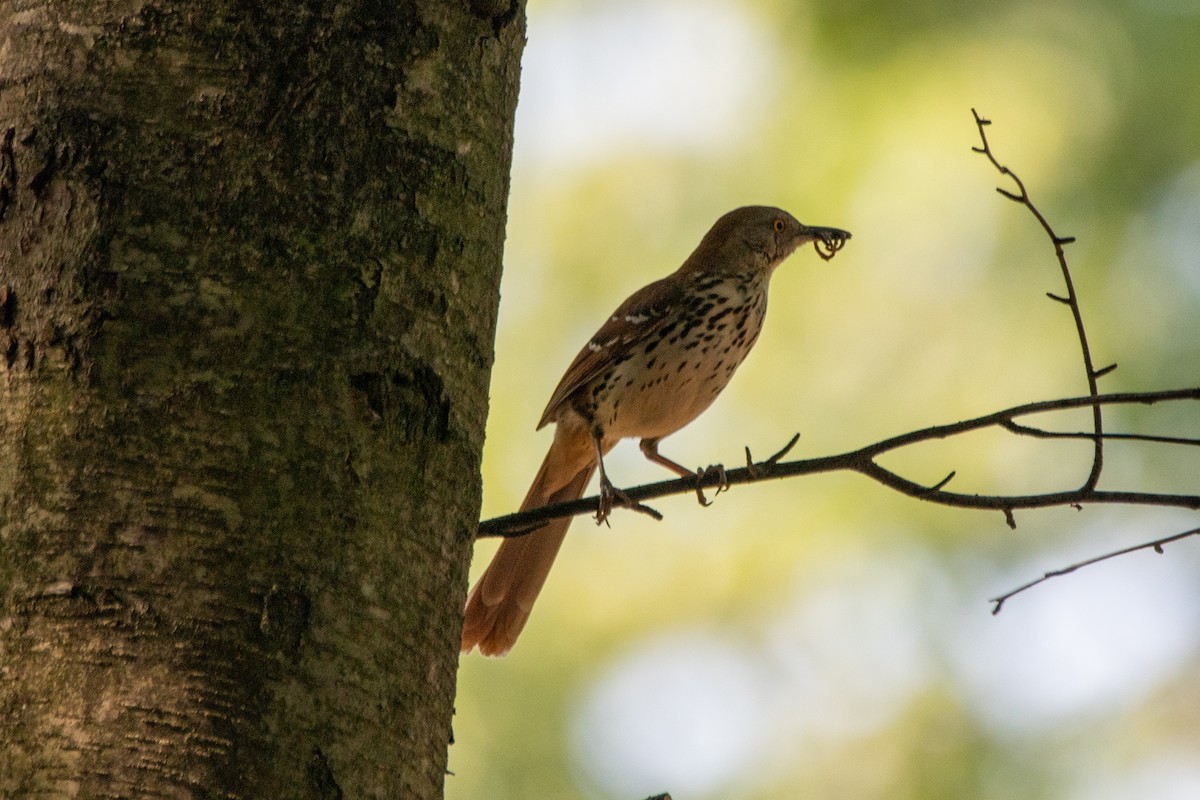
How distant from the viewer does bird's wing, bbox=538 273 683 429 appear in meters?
4.50

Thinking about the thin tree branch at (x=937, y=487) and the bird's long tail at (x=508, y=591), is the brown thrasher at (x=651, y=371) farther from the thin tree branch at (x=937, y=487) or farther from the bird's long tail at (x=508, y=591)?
the thin tree branch at (x=937, y=487)

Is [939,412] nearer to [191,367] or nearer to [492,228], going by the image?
[492,228]

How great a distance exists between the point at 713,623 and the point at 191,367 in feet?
16.9

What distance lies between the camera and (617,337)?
4.52 meters

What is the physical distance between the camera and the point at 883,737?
6406 millimetres

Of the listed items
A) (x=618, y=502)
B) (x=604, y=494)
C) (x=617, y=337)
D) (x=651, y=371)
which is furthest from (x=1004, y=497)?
(x=617, y=337)

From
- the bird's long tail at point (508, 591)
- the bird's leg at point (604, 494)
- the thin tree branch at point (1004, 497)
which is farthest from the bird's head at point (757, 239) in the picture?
the thin tree branch at point (1004, 497)

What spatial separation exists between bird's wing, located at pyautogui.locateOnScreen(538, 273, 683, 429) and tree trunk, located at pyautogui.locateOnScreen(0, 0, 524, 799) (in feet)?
8.91

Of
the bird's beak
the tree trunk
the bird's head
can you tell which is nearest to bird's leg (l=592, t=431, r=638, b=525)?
the tree trunk

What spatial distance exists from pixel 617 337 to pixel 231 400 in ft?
10.1

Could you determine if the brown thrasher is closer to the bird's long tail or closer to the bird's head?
the bird's head

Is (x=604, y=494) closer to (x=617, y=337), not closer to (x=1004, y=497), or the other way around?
(x=1004, y=497)

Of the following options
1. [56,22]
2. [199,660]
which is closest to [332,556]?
[199,660]

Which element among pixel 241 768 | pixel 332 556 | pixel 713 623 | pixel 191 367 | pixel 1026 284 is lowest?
pixel 241 768
